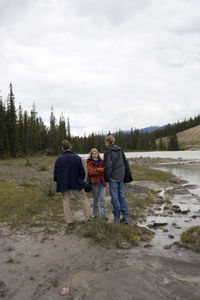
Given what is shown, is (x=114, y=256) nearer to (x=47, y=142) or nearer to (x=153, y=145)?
(x=47, y=142)

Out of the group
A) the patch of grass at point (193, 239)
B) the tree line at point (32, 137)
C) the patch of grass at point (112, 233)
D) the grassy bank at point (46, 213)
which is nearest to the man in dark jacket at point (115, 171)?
the patch of grass at point (112, 233)

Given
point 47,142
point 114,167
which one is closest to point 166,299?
point 114,167

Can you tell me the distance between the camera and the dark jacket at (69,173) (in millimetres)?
6980

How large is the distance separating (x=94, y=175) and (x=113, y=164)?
78cm

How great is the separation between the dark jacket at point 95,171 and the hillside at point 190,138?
506 ft

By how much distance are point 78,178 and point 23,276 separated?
11.1 feet

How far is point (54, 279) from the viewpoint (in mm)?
4137

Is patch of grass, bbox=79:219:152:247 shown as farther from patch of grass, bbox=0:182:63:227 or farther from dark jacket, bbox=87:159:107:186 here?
patch of grass, bbox=0:182:63:227

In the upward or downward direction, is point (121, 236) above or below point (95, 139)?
below

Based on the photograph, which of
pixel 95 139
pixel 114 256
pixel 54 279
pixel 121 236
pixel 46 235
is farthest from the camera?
pixel 95 139

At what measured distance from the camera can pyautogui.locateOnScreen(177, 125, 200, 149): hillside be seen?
15443 centimetres

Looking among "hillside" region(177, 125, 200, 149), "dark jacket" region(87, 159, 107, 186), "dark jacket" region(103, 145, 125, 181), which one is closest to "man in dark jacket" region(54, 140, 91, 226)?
"dark jacket" region(87, 159, 107, 186)

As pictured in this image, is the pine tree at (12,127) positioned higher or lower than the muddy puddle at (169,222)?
higher

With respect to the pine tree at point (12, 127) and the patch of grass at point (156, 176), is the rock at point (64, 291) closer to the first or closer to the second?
the patch of grass at point (156, 176)
